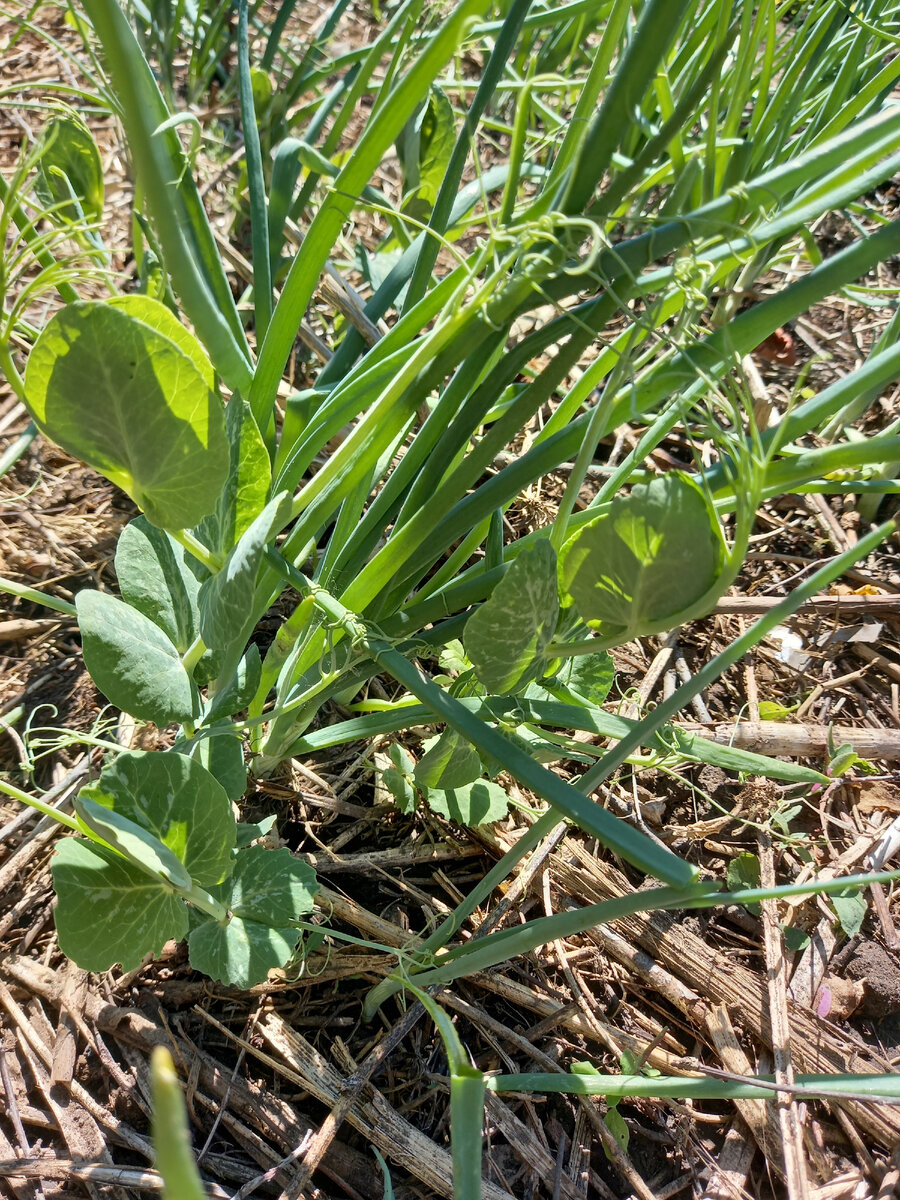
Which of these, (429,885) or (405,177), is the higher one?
(405,177)

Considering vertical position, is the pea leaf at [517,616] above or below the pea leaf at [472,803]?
above

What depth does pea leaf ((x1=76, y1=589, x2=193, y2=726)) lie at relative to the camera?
633 mm

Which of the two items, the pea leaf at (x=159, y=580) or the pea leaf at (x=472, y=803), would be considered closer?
the pea leaf at (x=159, y=580)

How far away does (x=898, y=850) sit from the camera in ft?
3.19

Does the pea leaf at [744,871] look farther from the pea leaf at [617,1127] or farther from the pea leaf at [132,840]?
the pea leaf at [132,840]

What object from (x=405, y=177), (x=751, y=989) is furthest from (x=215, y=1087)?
(x=405, y=177)

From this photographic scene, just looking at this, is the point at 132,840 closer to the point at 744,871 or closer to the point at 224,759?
the point at 224,759

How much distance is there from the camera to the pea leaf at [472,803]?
0.84 m

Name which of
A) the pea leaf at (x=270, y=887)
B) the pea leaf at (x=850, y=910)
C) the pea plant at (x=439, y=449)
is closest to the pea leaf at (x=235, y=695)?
the pea plant at (x=439, y=449)

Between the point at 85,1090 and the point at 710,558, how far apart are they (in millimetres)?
690

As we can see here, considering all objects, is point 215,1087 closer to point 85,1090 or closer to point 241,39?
point 85,1090

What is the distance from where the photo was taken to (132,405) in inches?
19.9

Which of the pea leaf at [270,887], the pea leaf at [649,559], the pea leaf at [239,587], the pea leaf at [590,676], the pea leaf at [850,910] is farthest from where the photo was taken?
the pea leaf at [850,910]

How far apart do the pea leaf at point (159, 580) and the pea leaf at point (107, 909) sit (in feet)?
0.65
